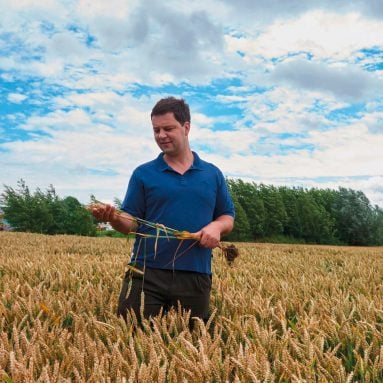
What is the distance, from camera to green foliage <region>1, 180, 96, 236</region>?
1282 inches

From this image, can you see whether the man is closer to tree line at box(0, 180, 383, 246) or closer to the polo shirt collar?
the polo shirt collar

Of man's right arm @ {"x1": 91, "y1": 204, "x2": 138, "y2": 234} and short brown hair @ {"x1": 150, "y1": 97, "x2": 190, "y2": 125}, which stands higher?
short brown hair @ {"x1": 150, "y1": 97, "x2": 190, "y2": 125}

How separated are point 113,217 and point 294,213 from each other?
1874 inches

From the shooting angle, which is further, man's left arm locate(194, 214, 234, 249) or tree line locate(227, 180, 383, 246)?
tree line locate(227, 180, 383, 246)

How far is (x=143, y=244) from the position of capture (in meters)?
3.37

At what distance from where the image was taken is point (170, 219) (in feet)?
10.8

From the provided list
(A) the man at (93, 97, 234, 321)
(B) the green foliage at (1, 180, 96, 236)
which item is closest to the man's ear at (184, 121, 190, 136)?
(A) the man at (93, 97, 234, 321)

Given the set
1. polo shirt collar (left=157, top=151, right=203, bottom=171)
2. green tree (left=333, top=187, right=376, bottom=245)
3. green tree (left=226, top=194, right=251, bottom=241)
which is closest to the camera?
polo shirt collar (left=157, top=151, right=203, bottom=171)

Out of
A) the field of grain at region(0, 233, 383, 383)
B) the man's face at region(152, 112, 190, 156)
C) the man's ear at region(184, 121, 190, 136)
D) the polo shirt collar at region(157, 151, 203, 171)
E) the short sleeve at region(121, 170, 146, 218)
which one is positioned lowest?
the field of grain at region(0, 233, 383, 383)

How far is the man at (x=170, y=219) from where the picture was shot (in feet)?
10.7

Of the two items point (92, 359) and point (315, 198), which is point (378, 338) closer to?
point (92, 359)

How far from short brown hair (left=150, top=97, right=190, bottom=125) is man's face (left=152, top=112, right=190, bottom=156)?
29 millimetres

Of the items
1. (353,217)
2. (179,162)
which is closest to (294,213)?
(353,217)

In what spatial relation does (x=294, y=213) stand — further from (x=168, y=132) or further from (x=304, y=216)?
(x=168, y=132)
